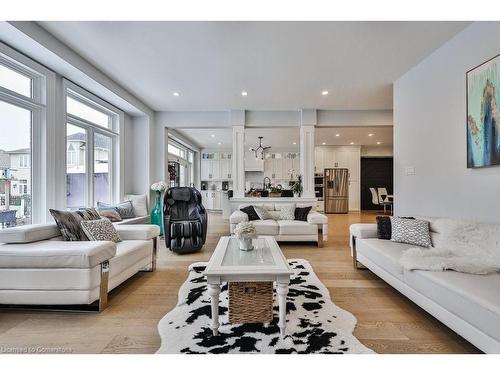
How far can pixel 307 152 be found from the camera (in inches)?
216

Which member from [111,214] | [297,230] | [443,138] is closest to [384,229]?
[443,138]

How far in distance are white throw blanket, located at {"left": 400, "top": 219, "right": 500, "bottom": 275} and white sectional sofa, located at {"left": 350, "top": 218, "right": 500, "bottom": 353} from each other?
58 millimetres

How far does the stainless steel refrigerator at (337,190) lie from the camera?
9695 mm

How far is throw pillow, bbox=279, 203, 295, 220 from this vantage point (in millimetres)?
4832

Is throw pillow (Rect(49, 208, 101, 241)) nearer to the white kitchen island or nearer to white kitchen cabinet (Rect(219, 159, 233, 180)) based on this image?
the white kitchen island

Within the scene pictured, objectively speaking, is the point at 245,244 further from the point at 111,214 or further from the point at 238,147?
the point at 238,147

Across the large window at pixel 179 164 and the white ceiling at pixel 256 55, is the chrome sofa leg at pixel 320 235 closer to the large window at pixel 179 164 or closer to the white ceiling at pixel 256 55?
the white ceiling at pixel 256 55

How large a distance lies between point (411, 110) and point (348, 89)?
3.76 feet

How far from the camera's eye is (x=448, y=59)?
2.96 meters

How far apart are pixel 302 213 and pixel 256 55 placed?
2839 millimetres

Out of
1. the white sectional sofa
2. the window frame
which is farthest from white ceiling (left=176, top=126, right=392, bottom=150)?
the white sectional sofa

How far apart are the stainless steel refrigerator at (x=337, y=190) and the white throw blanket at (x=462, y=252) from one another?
7.18m
